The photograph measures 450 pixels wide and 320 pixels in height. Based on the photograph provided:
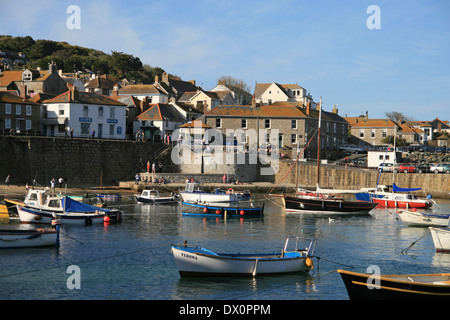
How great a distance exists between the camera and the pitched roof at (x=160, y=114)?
7794 centimetres

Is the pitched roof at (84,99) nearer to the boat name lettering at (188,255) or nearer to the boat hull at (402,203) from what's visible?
the boat hull at (402,203)

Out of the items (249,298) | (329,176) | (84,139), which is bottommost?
(249,298)

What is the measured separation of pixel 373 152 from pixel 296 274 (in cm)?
4753

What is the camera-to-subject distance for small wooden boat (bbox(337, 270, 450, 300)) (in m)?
19.7

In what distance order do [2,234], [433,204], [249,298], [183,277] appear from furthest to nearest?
[433,204] < [2,234] < [183,277] < [249,298]

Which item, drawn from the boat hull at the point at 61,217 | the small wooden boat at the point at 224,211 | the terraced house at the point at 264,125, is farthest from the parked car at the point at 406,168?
the boat hull at the point at 61,217

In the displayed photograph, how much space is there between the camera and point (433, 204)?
57.0m

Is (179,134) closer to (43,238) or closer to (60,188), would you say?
(60,188)

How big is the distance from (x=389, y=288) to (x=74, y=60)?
444 ft

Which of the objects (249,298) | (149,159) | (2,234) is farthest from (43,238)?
(149,159)

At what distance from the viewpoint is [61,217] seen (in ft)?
128

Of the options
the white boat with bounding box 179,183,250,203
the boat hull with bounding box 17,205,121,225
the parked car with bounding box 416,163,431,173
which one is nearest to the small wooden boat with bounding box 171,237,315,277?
the boat hull with bounding box 17,205,121,225

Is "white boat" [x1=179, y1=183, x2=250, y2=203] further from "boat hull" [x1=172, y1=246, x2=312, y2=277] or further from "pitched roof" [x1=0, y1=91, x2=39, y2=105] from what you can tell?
"boat hull" [x1=172, y1=246, x2=312, y2=277]

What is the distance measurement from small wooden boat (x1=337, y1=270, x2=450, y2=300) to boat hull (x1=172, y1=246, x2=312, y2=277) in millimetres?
6150
